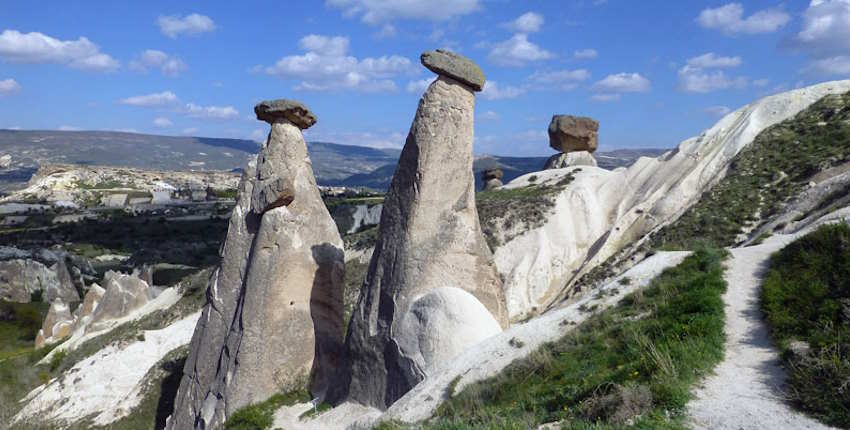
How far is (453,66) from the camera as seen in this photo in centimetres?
1093

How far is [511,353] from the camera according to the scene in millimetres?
8820

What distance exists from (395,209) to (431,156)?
1.15m

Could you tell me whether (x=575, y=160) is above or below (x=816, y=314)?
above

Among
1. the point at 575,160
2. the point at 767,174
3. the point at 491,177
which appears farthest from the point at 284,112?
the point at 491,177

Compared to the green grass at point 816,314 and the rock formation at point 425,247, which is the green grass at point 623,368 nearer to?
the green grass at point 816,314

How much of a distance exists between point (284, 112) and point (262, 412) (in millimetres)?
5905

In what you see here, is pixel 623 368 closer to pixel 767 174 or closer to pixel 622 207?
pixel 767 174

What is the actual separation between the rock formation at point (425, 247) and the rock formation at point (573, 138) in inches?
870

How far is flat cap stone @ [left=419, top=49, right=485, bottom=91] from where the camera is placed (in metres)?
10.9

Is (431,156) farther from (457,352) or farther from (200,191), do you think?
(200,191)

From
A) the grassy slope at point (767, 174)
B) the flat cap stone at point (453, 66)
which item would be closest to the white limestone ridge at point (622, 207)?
the grassy slope at point (767, 174)

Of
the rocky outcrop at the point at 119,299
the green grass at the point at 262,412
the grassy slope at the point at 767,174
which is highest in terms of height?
the grassy slope at the point at 767,174

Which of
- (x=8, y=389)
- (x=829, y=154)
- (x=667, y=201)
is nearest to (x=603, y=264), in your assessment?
(x=667, y=201)

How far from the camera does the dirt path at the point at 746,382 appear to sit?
17.3 feet
